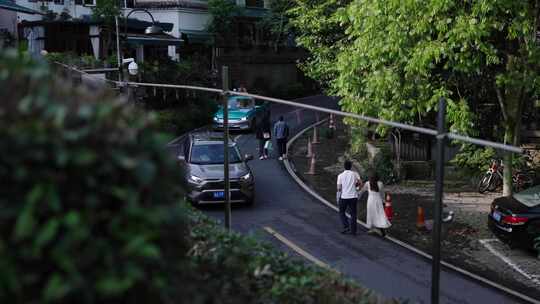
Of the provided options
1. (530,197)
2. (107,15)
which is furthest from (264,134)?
(530,197)

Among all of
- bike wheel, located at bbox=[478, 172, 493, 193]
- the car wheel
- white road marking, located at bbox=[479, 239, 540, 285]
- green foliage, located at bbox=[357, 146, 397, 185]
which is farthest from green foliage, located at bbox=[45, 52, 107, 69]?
white road marking, located at bbox=[479, 239, 540, 285]

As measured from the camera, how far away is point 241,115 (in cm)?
3198

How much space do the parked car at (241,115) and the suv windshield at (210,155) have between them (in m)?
11.8

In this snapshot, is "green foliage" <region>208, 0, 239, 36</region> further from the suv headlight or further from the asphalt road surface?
the suv headlight

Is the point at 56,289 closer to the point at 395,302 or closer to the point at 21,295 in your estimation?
the point at 21,295

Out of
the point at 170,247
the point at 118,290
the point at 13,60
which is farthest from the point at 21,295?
the point at 13,60

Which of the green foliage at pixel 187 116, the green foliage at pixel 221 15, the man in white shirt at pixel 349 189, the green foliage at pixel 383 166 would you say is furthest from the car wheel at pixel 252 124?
the man in white shirt at pixel 349 189

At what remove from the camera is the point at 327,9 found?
84.8 feet

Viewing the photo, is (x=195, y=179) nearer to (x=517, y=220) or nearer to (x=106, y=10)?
(x=517, y=220)

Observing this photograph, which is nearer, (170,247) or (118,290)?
(118,290)

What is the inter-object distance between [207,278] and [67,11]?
104ft

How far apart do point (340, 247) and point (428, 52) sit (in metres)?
4.73

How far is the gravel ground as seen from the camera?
13336mm

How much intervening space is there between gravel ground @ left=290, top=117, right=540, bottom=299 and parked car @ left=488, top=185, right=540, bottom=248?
0.50 meters
